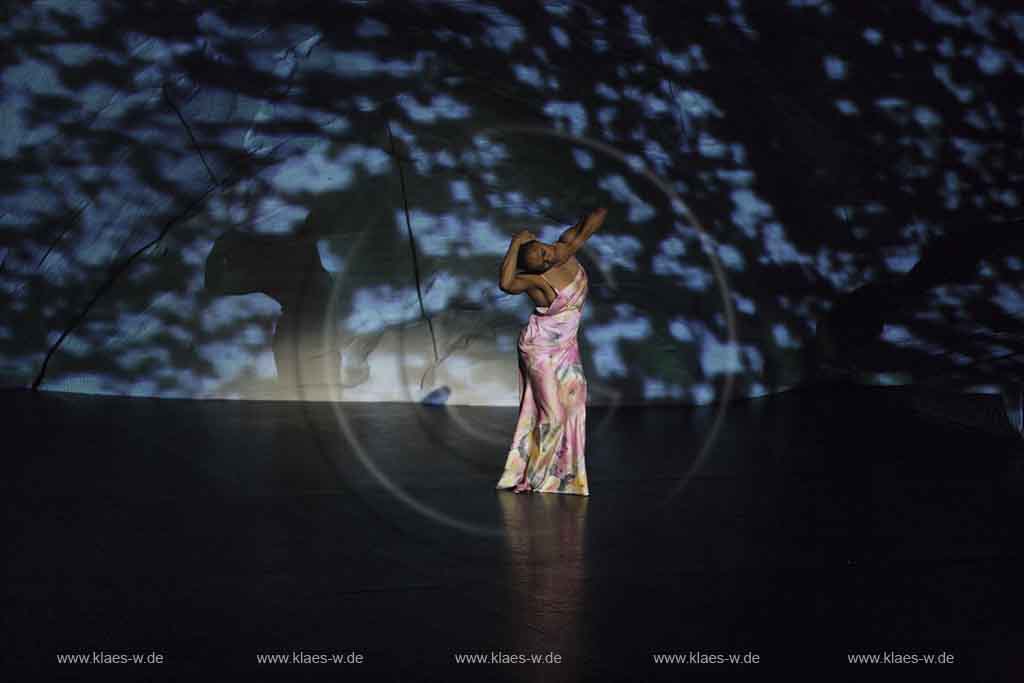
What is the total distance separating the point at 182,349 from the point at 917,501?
18.1 ft

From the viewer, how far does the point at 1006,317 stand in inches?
375

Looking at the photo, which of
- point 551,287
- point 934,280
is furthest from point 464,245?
point 551,287

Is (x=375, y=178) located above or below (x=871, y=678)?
below

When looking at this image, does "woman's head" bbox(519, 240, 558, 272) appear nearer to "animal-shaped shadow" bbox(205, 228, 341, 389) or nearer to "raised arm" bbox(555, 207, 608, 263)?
"raised arm" bbox(555, 207, 608, 263)

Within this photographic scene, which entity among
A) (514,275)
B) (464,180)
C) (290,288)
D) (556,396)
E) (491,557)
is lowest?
(290,288)

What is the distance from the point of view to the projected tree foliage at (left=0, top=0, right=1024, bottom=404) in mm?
8875

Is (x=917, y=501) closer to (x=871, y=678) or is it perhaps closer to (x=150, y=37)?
(x=871, y=678)

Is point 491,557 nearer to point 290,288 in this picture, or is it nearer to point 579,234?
point 579,234

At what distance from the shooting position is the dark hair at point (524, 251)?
505cm

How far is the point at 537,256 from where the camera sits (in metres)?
5.02

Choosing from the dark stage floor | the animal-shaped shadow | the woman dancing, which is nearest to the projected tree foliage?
the animal-shaped shadow

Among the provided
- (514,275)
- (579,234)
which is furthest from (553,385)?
(579,234)

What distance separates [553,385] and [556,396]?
0.05 metres

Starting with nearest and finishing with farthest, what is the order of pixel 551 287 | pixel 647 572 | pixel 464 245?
pixel 647 572, pixel 551 287, pixel 464 245
